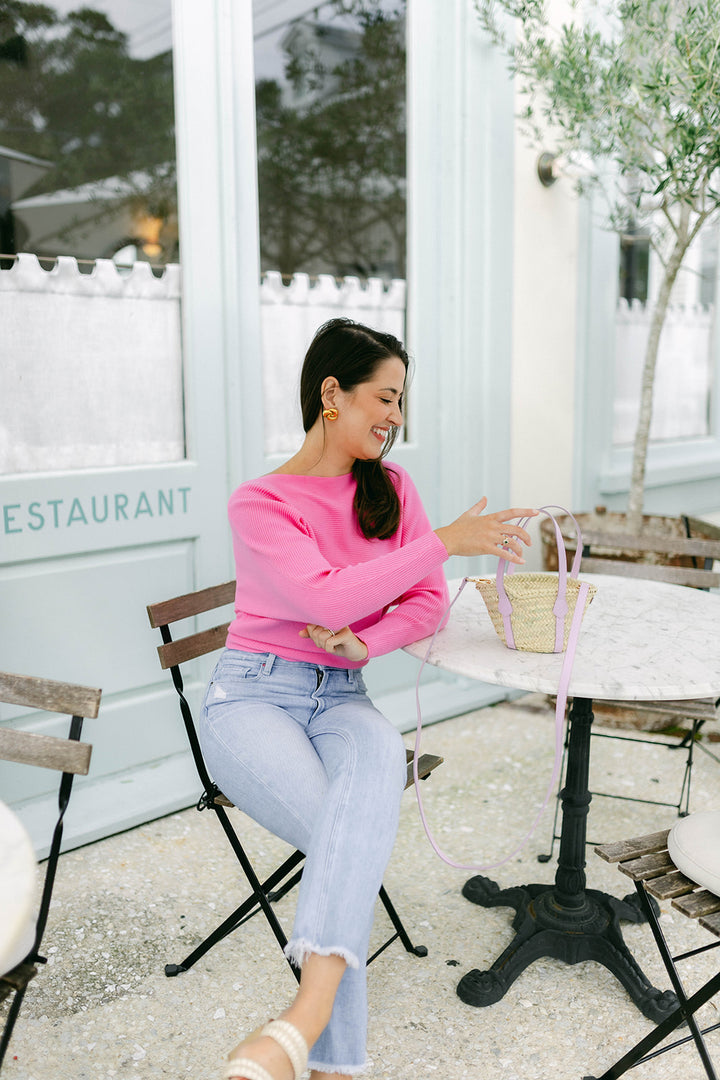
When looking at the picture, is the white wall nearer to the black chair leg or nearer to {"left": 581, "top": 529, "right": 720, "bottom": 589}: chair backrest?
{"left": 581, "top": 529, "right": 720, "bottom": 589}: chair backrest

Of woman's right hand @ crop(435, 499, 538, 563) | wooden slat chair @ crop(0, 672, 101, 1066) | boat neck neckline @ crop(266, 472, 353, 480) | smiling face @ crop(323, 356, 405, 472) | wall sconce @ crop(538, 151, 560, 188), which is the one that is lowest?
wooden slat chair @ crop(0, 672, 101, 1066)

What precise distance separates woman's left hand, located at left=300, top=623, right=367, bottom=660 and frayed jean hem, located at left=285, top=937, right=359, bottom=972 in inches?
25.2

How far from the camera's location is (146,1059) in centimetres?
209

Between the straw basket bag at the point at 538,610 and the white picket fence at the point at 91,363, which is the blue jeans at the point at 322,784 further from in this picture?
the white picket fence at the point at 91,363

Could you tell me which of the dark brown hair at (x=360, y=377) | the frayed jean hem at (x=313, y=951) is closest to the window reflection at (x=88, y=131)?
the dark brown hair at (x=360, y=377)

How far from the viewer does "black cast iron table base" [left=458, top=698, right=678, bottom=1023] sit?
235 cm

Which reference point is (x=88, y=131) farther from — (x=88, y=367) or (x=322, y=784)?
(x=322, y=784)

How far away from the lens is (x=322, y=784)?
1941mm

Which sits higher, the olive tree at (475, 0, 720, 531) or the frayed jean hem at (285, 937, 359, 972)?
the olive tree at (475, 0, 720, 531)

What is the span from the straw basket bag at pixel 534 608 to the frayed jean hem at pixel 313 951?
81 centimetres

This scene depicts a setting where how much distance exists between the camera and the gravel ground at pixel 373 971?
2.11 metres

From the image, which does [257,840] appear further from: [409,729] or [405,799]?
[409,729]

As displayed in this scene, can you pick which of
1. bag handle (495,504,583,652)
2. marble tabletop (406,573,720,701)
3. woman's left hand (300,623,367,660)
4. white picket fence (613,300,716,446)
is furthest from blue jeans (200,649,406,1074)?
white picket fence (613,300,716,446)

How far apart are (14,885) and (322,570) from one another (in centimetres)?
104
